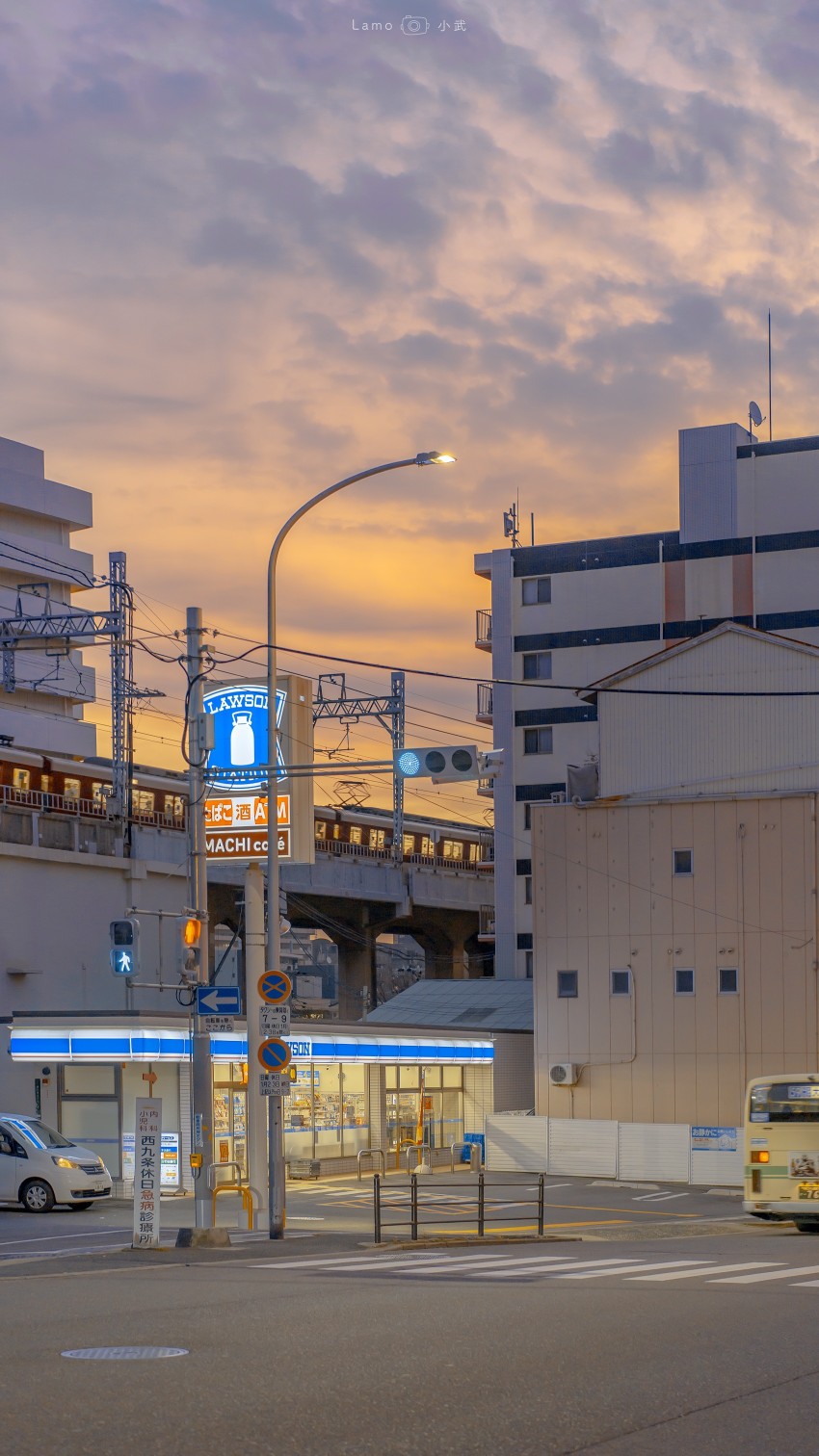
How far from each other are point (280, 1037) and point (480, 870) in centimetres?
5353

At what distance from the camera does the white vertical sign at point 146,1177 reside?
2088cm

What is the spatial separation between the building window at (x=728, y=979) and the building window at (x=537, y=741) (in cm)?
2950

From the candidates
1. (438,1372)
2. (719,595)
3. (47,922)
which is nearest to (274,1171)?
(438,1372)

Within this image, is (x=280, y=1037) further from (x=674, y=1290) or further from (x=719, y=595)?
(x=719, y=595)

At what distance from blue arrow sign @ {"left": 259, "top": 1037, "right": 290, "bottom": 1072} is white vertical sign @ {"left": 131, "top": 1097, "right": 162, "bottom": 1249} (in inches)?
90.8

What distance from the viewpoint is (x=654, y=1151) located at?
38500mm

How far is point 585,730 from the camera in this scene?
2707 inches

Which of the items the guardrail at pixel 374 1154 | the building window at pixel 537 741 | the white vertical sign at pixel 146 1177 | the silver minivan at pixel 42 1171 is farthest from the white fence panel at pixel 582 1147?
the building window at pixel 537 741

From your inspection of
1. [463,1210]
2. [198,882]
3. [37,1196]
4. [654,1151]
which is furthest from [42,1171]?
[654,1151]

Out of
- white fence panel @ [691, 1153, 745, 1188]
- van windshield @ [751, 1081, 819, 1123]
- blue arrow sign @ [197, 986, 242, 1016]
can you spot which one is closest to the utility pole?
blue arrow sign @ [197, 986, 242, 1016]

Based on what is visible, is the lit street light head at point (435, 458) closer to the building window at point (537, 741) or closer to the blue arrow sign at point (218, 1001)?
the blue arrow sign at point (218, 1001)

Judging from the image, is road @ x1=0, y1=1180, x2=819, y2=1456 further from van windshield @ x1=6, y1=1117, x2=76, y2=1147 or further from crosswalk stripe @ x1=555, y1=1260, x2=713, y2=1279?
van windshield @ x1=6, y1=1117, x2=76, y2=1147

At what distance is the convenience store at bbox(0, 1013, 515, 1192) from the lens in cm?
3428

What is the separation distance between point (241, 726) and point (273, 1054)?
244 inches
